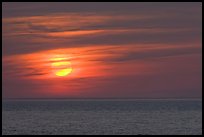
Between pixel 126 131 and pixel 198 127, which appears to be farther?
pixel 198 127

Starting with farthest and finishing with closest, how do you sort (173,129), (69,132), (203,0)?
(173,129), (69,132), (203,0)

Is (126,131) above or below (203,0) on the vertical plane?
above

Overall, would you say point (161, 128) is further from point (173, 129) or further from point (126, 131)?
point (126, 131)

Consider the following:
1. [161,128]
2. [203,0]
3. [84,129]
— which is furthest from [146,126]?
[203,0]

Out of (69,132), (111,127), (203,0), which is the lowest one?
(203,0)

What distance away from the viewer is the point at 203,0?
40125 mm

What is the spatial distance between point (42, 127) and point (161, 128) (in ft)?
48.0

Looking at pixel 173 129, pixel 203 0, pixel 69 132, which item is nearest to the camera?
pixel 203 0

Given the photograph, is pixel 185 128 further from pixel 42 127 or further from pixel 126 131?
pixel 42 127

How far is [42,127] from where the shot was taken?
8181 centimetres

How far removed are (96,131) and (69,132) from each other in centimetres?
316

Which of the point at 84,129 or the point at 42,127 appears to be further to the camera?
the point at 42,127

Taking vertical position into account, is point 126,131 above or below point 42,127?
below

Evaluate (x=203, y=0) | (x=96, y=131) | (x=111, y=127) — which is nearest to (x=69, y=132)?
(x=96, y=131)
